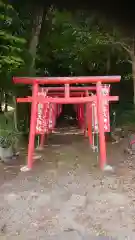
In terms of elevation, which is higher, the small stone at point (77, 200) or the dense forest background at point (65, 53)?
the dense forest background at point (65, 53)

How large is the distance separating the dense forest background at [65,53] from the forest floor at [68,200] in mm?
2838

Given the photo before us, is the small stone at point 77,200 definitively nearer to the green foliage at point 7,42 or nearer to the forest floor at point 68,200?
the forest floor at point 68,200

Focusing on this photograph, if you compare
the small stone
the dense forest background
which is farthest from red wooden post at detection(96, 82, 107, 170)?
the small stone

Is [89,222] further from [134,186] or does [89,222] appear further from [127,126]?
[127,126]

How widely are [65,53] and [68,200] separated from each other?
9.26m

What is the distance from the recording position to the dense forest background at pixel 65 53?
30.7 feet

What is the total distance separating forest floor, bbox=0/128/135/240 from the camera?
13.3ft

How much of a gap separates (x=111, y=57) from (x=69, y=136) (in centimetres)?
364

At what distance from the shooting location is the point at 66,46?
40.9 feet

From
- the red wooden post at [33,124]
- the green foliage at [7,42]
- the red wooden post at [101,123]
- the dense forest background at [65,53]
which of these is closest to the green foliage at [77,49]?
the dense forest background at [65,53]

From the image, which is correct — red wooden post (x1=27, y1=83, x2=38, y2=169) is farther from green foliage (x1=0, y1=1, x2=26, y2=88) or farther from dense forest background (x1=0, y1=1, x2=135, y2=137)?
dense forest background (x1=0, y1=1, x2=135, y2=137)

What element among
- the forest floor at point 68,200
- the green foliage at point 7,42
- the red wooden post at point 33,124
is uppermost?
the green foliage at point 7,42

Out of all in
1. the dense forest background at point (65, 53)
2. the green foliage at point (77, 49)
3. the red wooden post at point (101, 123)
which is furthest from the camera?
the green foliage at point (77, 49)

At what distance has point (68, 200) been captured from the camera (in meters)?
5.23
